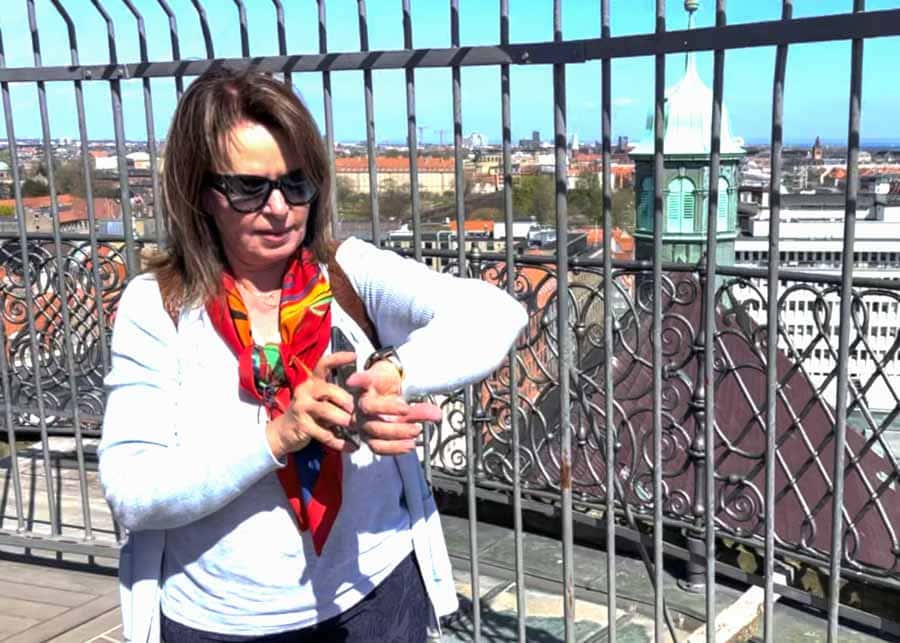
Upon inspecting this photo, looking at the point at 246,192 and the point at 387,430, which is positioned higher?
the point at 246,192

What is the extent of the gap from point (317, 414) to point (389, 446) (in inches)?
4.6

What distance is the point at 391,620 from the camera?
1762 mm

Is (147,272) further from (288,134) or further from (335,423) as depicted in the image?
(335,423)

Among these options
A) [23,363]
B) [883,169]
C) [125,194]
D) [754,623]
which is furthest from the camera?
[23,363]

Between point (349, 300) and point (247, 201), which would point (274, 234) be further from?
point (349, 300)

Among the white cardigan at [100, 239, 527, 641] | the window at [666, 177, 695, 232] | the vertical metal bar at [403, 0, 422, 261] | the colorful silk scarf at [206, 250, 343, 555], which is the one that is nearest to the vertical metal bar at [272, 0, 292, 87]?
the vertical metal bar at [403, 0, 422, 261]

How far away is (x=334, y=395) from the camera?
132cm

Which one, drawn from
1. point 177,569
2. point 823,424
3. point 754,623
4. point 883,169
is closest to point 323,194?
point 177,569

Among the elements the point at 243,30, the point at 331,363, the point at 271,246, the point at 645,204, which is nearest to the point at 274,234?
the point at 271,246

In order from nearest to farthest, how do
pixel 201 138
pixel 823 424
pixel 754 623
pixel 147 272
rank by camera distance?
1. pixel 201 138
2. pixel 147 272
3. pixel 754 623
4. pixel 823 424

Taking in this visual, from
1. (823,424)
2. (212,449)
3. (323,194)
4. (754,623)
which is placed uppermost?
(323,194)

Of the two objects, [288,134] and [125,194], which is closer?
[288,134]

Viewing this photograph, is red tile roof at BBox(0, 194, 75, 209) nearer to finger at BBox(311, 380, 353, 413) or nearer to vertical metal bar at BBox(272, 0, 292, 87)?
vertical metal bar at BBox(272, 0, 292, 87)

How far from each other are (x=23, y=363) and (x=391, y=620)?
544cm
